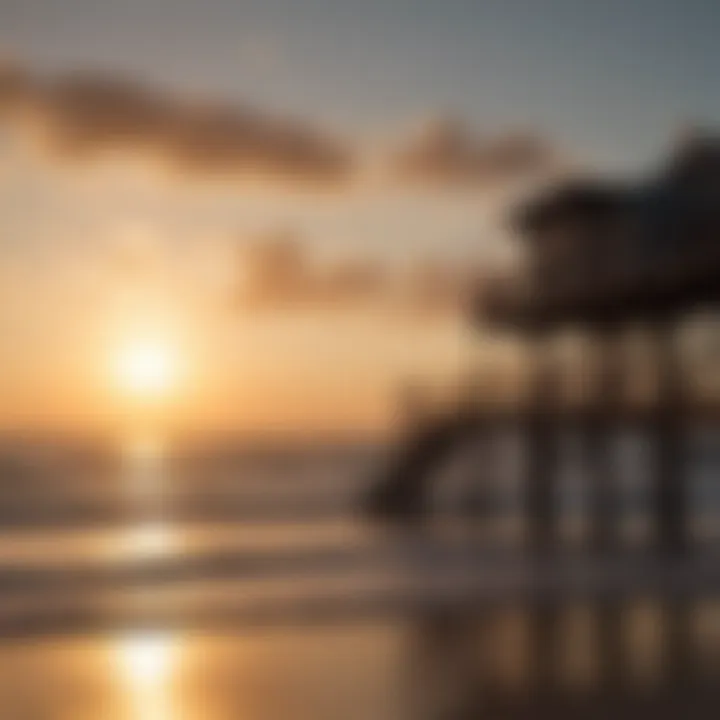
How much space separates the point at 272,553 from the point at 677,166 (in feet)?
27.7

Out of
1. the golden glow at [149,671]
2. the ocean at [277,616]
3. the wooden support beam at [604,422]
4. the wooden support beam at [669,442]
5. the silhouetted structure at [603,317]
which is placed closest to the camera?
the golden glow at [149,671]

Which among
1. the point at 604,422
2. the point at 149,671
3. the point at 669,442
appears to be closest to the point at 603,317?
the point at 604,422

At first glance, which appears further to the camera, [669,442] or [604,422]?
[669,442]

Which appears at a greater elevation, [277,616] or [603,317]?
[603,317]

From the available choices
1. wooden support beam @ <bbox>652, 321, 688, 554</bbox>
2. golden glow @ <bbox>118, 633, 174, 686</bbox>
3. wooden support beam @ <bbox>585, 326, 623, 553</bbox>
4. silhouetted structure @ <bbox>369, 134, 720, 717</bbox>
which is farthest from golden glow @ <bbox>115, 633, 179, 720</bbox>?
wooden support beam @ <bbox>652, 321, 688, 554</bbox>

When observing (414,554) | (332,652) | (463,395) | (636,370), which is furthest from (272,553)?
(332,652)

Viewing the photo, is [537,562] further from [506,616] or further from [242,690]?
[242,690]

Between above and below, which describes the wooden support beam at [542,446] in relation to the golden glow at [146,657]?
above

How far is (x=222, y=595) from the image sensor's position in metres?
12.6

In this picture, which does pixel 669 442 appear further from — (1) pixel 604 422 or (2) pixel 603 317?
(2) pixel 603 317

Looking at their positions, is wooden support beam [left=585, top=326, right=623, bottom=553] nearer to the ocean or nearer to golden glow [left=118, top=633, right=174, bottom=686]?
the ocean

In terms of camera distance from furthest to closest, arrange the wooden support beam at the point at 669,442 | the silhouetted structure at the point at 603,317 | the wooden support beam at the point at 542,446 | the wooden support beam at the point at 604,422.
→ 1. the wooden support beam at the point at 542,446
2. the wooden support beam at the point at 604,422
3. the wooden support beam at the point at 669,442
4. the silhouetted structure at the point at 603,317

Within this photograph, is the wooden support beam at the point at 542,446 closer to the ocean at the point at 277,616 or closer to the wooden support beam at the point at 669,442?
the ocean at the point at 277,616

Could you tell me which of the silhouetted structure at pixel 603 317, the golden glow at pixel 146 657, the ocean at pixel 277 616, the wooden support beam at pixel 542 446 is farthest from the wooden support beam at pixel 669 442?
the golden glow at pixel 146 657
